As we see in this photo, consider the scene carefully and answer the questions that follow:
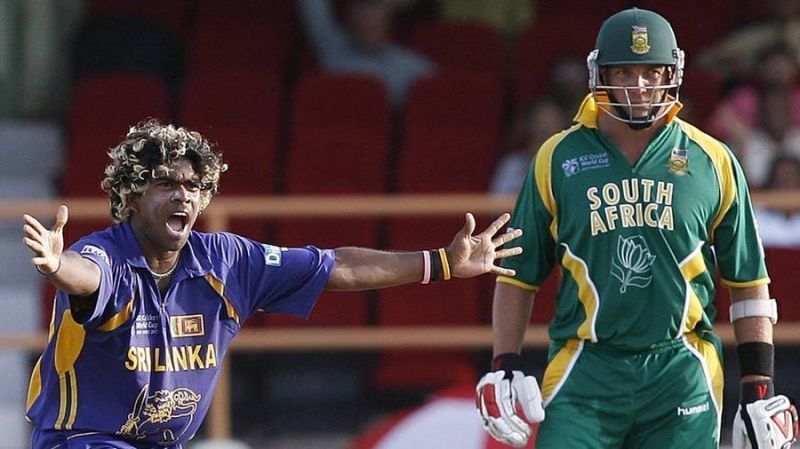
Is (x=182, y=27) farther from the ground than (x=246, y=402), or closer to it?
farther from the ground

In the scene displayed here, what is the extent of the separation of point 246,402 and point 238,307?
3717 mm

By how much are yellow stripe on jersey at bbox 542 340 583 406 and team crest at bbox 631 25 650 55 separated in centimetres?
90

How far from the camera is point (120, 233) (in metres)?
4.80

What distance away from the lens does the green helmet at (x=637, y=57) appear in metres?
5.27

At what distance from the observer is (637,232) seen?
17.1 feet

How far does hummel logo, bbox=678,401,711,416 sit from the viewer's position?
205 inches

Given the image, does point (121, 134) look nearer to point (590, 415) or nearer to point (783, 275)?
point (783, 275)

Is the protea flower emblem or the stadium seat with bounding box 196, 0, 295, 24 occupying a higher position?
the stadium seat with bounding box 196, 0, 295, 24

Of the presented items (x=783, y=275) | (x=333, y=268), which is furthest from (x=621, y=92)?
(x=783, y=275)

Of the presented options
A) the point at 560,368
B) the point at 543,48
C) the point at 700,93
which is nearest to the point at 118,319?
the point at 560,368

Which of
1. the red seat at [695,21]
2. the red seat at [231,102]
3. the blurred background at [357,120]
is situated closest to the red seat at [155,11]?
the blurred background at [357,120]

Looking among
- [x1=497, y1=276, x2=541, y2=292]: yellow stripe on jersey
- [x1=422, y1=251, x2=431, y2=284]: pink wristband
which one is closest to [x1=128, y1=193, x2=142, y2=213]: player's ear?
[x1=422, y1=251, x2=431, y2=284]: pink wristband

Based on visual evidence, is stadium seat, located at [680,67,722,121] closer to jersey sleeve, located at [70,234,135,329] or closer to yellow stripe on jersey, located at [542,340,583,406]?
yellow stripe on jersey, located at [542,340,583,406]

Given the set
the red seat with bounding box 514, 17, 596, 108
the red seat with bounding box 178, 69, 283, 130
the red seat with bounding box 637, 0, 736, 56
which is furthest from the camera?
the red seat with bounding box 637, 0, 736, 56
